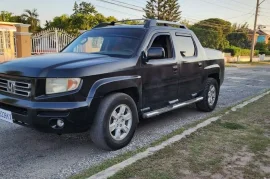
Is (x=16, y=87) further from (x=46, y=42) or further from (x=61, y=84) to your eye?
(x=46, y=42)

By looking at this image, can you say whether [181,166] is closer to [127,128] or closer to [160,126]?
[127,128]

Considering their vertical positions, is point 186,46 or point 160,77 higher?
point 186,46

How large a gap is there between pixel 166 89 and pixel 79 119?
1.92m

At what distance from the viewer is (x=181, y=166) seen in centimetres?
362

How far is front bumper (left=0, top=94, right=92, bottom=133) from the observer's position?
3637mm

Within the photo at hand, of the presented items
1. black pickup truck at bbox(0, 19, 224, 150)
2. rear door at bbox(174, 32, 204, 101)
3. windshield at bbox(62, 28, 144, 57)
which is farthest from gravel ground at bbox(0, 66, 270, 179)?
windshield at bbox(62, 28, 144, 57)

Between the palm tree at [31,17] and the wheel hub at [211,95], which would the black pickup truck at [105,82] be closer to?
the wheel hub at [211,95]

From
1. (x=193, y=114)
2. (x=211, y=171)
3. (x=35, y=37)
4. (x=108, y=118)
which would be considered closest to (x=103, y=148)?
(x=108, y=118)

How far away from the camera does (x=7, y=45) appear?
17.4 metres

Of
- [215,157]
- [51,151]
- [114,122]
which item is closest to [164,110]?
[114,122]

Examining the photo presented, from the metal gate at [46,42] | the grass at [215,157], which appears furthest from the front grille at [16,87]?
the metal gate at [46,42]

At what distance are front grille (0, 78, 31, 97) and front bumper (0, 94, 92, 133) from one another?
4.5 inches

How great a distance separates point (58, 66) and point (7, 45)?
603 inches

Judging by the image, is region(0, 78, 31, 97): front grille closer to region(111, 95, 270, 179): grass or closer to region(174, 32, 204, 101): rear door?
region(111, 95, 270, 179): grass
